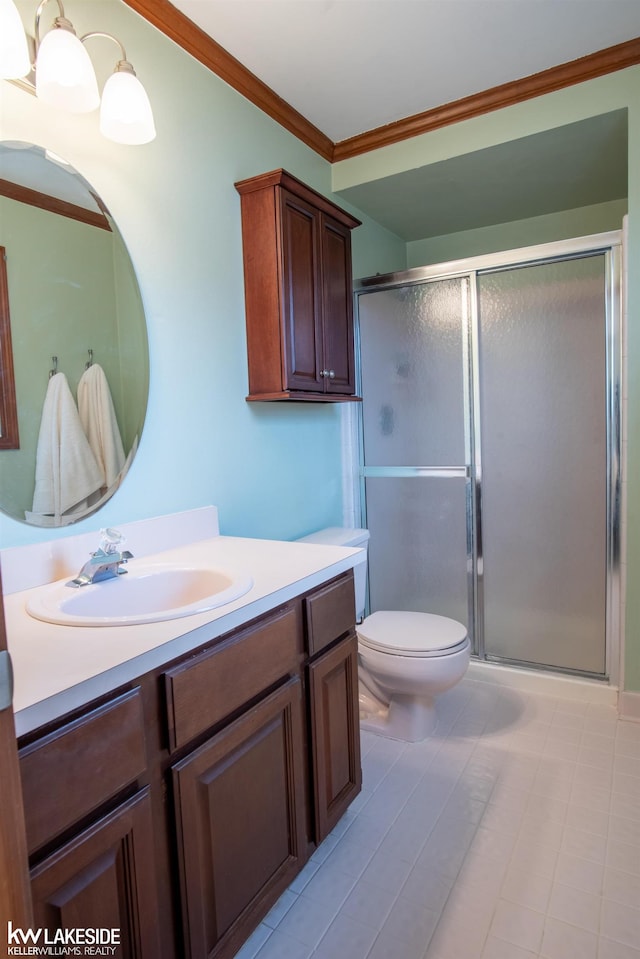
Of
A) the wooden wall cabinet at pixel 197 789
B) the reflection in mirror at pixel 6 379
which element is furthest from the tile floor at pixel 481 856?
the reflection in mirror at pixel 6 379

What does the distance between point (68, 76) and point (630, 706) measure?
9.00ft

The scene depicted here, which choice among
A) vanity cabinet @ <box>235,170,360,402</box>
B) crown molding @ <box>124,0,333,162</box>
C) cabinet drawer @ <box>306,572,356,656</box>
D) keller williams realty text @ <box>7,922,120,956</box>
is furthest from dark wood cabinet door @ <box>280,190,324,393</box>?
keller williams realty text @ <box>7,922,120,956</box>

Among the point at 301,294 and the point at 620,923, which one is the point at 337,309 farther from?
the point at 620,923

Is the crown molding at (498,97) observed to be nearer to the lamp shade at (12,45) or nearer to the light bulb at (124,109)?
the light bulb at (124,109)

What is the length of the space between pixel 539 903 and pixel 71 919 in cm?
114

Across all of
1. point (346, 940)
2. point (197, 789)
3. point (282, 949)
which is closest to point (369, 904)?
point (346, 940)

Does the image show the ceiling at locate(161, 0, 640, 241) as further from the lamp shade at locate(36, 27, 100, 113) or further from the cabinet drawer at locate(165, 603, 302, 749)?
the cabinet drawer at locate(165, 603, 302, 749)

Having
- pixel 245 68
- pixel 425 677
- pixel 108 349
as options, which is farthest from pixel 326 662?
pixel 245 68

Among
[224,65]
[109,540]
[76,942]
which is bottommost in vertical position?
[76,942]

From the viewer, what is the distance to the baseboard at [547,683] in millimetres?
2336

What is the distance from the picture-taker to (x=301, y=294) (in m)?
2.03

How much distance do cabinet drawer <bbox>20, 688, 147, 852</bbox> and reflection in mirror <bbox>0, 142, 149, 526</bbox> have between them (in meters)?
0.66

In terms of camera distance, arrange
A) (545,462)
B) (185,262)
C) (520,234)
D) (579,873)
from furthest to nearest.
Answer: (520,234)
(545,462)
(185,262)
(579,873)

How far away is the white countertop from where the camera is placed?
2.54 feet
